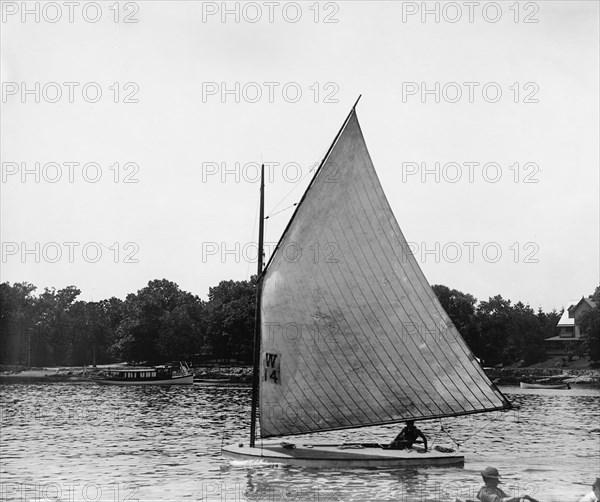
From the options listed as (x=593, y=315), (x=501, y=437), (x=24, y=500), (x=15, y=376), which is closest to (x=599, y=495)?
(x=24, y=500)

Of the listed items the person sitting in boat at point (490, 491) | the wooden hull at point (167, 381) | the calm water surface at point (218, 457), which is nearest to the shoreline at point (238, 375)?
the wooden hull at point (167, 381)

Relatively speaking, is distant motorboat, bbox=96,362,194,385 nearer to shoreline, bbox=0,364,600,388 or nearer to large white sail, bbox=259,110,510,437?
shoreline, bbox=0,364,600,388

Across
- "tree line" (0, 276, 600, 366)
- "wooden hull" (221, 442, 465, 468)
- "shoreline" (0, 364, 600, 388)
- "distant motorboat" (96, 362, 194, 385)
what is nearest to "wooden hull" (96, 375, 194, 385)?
"distant motorboat" (96, 362, 194, 385)

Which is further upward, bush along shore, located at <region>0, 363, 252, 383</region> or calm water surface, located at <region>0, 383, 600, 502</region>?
bush along shore, located at <region>0, 363, 252, 383</region>

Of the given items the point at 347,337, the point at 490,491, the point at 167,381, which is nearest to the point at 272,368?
the point at 347,337

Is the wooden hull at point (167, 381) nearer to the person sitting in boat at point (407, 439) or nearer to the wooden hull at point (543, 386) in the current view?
the wooden hull at point (543, 386)

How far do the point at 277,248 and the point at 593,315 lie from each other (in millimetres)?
114582

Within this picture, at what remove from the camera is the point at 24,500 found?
27797 millimetres

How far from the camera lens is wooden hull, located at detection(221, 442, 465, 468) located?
98.5ft

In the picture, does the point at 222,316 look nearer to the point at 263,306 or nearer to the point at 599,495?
the point at 263,306

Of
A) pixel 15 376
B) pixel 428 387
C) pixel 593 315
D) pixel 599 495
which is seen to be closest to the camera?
pixel 599 495

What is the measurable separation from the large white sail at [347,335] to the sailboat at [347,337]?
1.5 inches

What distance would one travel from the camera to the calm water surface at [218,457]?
94.7 ft

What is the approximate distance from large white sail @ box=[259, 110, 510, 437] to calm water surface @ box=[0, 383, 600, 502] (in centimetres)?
239
